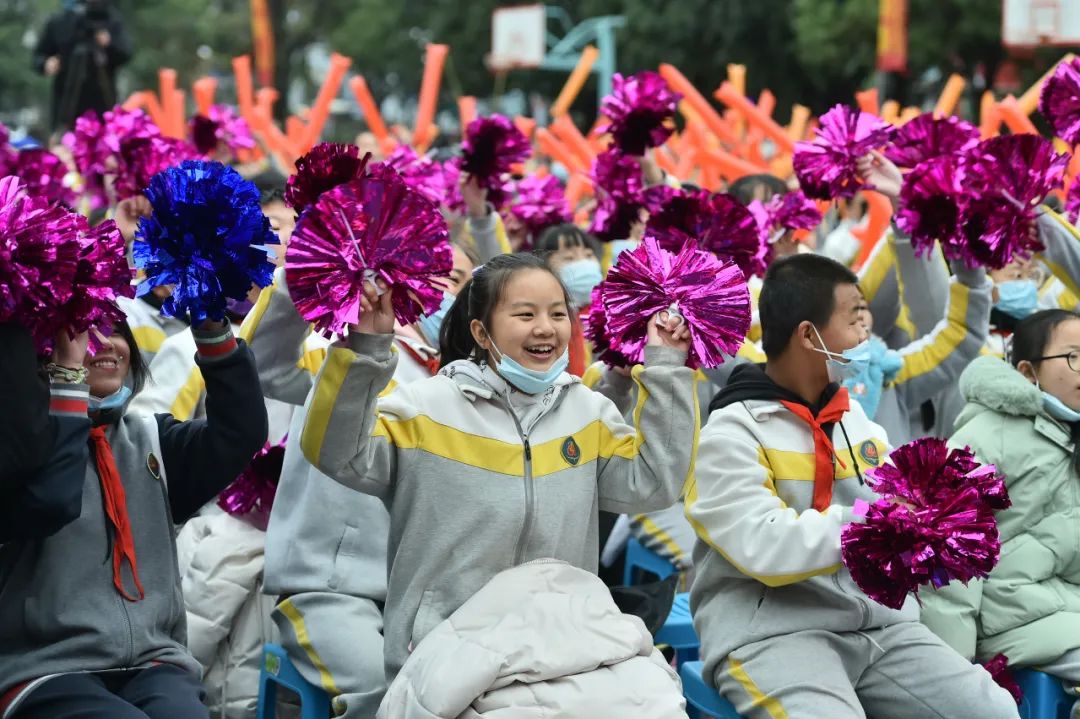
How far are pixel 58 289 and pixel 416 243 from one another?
718mm

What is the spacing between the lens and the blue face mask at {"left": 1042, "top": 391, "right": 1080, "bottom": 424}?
465 cm

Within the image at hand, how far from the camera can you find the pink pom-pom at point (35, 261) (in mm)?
3086

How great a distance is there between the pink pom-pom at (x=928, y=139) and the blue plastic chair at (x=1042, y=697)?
1.59m

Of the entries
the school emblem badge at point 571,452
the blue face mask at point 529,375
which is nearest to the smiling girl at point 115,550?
the blue face mask at point 529,375

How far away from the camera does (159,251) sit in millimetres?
3318

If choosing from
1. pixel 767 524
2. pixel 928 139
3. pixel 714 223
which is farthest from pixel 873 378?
pixel 767 524

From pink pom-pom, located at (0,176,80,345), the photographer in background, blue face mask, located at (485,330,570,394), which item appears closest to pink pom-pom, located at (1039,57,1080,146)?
blue face mask, located at (485,330,570,394)

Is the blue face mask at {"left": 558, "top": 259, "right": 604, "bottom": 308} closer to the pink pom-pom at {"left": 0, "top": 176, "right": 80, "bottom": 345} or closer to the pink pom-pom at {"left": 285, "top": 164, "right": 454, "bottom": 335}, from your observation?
the pink pom-pom at {"left": 285, "top": 164, "right": 454, "bottom": 335}

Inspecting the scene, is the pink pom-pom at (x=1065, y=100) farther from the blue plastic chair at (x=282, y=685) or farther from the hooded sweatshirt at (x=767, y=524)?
the blue plastic chair at (x=282, y=685)

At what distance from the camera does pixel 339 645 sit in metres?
4.11

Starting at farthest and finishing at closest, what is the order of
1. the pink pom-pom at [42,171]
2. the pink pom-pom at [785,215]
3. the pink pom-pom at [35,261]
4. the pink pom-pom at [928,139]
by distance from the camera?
1. the pink pom-pom at [42,171]
2. the pink pom-pom at [785,215]
3. the pink pom-pom at [928,139]
4. the pink pom-pom at [35,261]

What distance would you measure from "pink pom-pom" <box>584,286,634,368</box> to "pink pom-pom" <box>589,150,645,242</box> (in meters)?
1.59

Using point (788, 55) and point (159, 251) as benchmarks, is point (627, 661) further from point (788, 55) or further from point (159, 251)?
point (788, 55)

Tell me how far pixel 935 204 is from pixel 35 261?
270 cm
